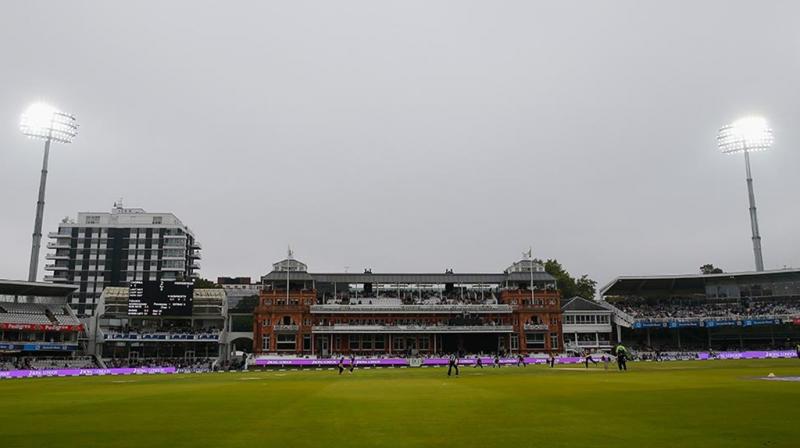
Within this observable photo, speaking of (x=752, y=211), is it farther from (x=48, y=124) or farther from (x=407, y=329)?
(x=48, y=124)

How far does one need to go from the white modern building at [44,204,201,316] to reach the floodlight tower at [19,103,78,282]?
44.8 m

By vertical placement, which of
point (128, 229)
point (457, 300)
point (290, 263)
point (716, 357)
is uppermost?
point (128, 229)

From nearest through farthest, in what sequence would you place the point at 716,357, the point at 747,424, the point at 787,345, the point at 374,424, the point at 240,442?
1. the point at 240,442
2. the point at 747,424
3. the point at 374,424
4. the point at 716,357
5. the point at 787,345

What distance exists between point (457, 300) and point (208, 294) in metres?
39.0

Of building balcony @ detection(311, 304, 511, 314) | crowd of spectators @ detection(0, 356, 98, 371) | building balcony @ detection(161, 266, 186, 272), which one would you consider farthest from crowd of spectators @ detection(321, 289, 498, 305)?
building balcony @ detection(161, 266, 186, 272)

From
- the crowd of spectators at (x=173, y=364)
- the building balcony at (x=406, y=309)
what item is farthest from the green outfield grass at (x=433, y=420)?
the building balcony at (x=406, y=309)

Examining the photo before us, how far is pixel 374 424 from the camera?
15195 millimetres

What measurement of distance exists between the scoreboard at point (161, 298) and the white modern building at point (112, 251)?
146 ft

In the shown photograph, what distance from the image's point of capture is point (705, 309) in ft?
307

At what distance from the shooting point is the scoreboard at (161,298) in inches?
3332

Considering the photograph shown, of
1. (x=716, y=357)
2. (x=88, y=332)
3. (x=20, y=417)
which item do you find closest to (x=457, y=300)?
(x=716, y=357)

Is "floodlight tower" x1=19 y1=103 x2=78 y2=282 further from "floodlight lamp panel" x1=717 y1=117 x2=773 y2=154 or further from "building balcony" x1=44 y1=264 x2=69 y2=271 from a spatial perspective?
"floodlight lamp panel" x1=717 y1=117 x2=773 y2=154

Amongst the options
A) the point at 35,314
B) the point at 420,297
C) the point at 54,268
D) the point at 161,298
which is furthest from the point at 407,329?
the point at 54,268

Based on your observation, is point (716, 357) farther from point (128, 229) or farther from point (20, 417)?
point (128, 229)
